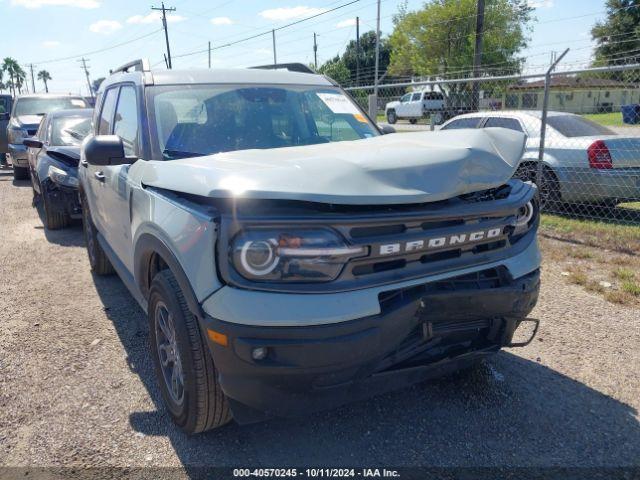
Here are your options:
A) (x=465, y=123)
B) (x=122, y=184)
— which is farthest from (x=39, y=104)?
(x=122, y=184)

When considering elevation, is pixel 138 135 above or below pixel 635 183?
above

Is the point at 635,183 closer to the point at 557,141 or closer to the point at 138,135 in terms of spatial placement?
the point at 557,141

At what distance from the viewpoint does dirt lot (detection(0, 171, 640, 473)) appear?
2.57 metres

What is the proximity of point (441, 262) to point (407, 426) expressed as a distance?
39.4 inches

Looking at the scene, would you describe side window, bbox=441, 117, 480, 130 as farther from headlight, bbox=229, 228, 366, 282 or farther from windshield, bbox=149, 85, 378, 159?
headlight, bbox=229, 228, 366, 282

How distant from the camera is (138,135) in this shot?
326cm

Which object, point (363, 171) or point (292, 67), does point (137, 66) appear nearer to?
point (292, 67)

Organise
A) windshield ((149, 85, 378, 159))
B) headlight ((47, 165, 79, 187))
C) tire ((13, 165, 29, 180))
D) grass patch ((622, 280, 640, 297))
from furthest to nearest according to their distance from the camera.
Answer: tire ((13, 165, 29, 180)) → headlight ((47, 165, 79, 187)) → grass patch ((622, 280, 640, 297)) → windshield ((149, 85, 378, 159))

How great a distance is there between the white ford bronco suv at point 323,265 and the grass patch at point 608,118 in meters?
6.70

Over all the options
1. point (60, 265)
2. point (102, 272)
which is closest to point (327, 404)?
point (102, 272)

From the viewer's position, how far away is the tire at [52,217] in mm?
7057

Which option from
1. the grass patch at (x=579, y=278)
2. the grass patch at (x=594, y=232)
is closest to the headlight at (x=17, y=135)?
the grass patch at (x=594, y=232)

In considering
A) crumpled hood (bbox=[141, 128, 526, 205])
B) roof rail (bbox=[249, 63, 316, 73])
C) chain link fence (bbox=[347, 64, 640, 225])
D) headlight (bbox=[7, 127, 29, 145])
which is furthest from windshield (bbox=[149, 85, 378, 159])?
headlight (bbox=[7, 127, 29, 145])

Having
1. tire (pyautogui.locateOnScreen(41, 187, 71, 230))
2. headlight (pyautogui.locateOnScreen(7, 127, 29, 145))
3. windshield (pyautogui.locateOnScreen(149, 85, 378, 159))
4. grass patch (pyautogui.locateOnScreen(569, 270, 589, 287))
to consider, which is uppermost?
windshield (pyautogui.locateOnScreen(149, 85, 378, 159))
